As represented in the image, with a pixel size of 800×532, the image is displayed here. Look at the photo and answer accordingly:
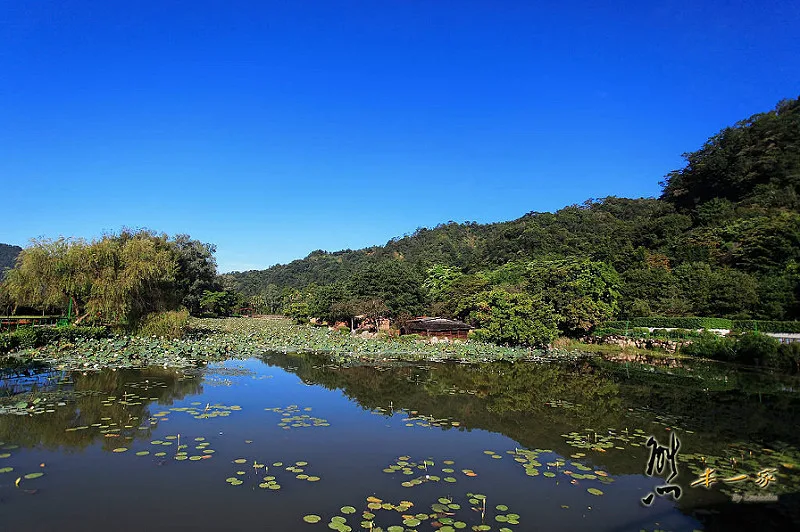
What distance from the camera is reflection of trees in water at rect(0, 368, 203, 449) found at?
23.4 ft

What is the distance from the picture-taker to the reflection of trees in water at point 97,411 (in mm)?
7121

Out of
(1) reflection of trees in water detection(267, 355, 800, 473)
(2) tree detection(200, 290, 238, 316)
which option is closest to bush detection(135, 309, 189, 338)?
(1) reflection of trees in water detection(267, 355, 800, 473)

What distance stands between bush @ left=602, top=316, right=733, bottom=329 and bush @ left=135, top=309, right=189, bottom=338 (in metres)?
25.3

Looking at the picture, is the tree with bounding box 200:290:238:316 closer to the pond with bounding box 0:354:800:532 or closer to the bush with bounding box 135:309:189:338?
the bush with bounding box 135:309:189:338

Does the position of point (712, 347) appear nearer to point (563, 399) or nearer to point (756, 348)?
point (756, 348)

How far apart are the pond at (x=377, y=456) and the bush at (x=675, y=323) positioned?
14.9 meters

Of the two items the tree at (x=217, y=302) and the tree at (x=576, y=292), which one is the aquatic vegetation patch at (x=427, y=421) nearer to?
the tree at (x=576, y=292)

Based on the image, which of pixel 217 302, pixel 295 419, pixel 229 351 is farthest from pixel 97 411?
pixel 217 302

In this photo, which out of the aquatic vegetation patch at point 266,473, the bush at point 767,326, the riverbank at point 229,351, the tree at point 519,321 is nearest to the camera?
the aquatic vegetation patch at point 266,473

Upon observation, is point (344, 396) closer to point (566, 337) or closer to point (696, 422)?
point (696, 422)

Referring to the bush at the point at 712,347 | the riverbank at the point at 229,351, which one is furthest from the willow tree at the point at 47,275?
the bush at the point at 712,347

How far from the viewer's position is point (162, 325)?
20.2 m

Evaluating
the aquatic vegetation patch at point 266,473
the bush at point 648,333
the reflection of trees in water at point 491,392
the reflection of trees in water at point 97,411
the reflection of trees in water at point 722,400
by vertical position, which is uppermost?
the bush at point 648,333

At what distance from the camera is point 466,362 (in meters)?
19.0
